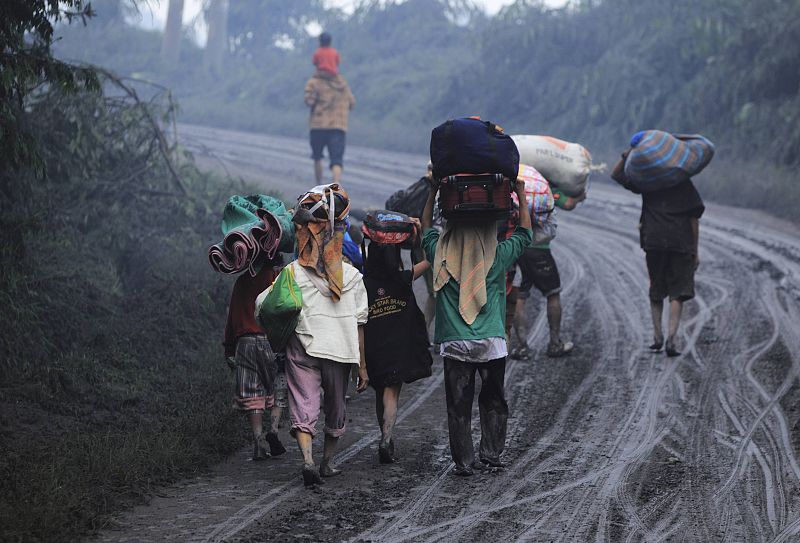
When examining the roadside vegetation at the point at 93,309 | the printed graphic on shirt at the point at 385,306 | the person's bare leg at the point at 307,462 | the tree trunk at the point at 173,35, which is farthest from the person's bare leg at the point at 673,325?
the tree trunk at the point at 173,35

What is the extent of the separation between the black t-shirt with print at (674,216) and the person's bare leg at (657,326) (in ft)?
1.89

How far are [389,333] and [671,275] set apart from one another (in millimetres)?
4354

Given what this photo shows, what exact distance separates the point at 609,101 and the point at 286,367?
18720 millimetres

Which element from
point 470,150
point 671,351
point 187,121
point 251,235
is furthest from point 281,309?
point 187,121

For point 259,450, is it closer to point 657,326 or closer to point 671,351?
point 671,351

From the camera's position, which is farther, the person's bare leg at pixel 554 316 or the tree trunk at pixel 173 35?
the tree trunk at pixel 173 35

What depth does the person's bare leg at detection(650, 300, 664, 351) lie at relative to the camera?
34.2 feet

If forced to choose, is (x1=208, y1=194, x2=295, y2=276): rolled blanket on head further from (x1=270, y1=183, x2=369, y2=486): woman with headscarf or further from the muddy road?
the muddy road

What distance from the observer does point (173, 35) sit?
37.8 m

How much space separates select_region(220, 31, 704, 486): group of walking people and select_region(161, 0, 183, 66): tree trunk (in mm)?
31188

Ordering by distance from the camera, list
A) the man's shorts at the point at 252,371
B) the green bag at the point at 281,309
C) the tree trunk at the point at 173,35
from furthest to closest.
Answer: the tree trunk at the point at 173,35 < the man's shorts at the point at 252,371 < the green bag at the point at 281,309

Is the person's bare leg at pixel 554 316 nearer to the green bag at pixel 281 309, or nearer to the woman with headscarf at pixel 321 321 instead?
the woman with headscarf at pixel 321 321

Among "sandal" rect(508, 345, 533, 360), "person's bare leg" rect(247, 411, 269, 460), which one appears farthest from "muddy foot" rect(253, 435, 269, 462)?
"sandal" rect(508, 345, 533, 360)

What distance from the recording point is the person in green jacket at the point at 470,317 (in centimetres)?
689
